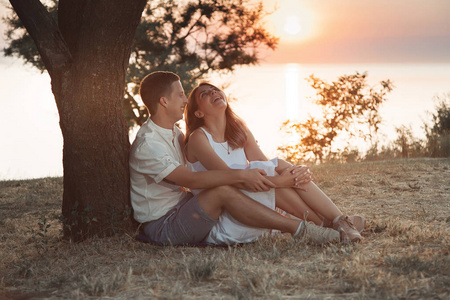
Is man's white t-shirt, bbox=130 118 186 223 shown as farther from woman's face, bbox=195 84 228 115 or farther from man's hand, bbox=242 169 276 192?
man's hand, bbox=242 169 276 192

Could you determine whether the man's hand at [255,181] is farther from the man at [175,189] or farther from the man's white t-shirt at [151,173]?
the man's white t-shirt at [151,173]

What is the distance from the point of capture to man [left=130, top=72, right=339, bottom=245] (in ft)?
15.2

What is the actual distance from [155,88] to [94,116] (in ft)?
1.95

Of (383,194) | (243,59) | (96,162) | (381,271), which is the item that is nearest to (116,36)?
(96,162)

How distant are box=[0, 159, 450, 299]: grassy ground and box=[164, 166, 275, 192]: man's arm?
48 cm

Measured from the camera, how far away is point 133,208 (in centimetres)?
509

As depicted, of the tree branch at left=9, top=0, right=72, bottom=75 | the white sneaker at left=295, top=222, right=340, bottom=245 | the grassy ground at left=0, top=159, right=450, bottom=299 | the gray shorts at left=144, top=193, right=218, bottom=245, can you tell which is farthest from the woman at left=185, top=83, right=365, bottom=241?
the tree branch at left=9, top=0, right=72, bottom=75

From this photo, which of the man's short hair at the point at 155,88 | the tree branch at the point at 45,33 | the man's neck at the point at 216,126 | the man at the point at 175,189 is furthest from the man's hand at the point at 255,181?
the tree branch at the point at 45,33

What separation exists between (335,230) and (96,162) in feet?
7.07

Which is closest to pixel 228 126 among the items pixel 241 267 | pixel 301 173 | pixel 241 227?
pixel 301 173

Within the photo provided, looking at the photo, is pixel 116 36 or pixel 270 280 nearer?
pixel 270 280

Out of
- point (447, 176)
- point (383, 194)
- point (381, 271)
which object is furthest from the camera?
point (447, 176)

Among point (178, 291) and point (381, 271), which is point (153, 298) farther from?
point (381, 271)

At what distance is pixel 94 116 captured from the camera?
5.00 meters
